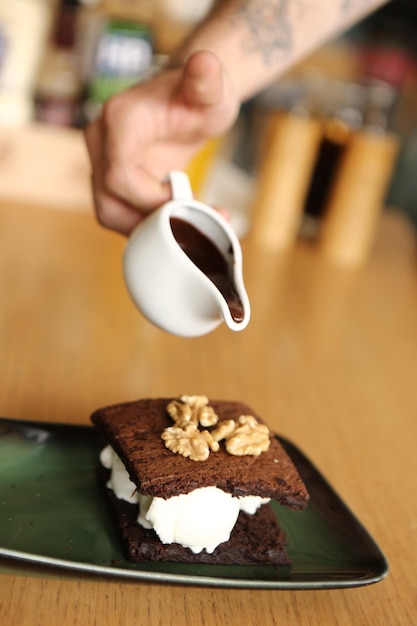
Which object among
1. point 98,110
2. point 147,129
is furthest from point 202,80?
point 98,110

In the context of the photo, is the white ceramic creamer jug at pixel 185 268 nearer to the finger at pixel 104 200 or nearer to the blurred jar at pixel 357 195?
the finger at pixel 104 200

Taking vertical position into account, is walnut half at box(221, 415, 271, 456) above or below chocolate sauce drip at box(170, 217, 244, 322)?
below

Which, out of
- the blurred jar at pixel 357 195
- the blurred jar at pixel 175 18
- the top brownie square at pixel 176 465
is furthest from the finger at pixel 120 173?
the blurred jar at pixel 175 18

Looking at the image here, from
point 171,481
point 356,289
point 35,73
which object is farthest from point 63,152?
point 171,481

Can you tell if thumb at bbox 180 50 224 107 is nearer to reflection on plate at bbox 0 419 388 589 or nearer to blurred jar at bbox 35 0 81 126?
reflection on plate at bbox 0 419 388 589

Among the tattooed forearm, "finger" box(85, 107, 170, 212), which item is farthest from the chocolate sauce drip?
the tattooed forearm

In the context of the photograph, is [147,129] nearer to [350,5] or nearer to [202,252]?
[202,252]
